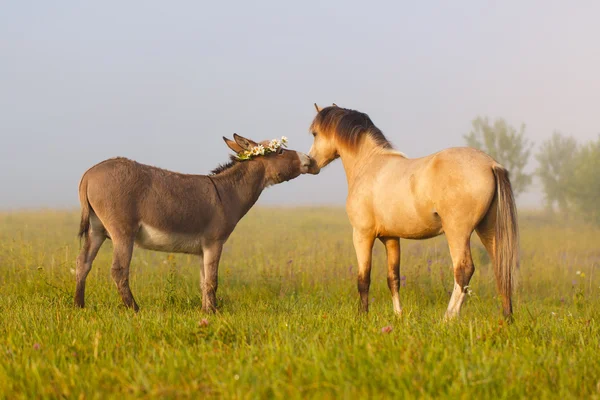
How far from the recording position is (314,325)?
5.61 meters

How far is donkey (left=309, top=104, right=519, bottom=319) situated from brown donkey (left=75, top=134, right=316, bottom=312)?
1.47m

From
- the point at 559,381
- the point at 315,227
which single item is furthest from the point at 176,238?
the point at 315,227

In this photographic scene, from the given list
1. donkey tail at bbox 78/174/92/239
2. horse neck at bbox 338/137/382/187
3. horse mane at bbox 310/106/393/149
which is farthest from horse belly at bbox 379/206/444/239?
donkey tail at bbox 78/174/92/239

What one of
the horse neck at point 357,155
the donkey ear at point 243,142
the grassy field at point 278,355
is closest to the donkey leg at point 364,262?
the grassy field at point 278,355

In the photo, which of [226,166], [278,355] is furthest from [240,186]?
[278,355]

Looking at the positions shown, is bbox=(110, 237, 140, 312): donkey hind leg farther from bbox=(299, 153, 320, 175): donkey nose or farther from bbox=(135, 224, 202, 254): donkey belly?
bbox=(299, 153, 320, 175): donkey nose

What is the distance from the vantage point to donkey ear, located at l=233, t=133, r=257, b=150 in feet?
26.9

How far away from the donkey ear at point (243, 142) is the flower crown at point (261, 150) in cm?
6

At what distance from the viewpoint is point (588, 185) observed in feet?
133

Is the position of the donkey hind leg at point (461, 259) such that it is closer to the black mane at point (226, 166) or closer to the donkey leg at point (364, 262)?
the donkey leg at point (364, 262)

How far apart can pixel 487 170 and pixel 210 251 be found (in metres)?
3.86

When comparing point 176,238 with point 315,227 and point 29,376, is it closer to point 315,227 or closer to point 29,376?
point 29,376

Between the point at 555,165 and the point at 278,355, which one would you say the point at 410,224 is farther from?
the point at 555,165

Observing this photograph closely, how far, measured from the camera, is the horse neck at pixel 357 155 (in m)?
8.24
